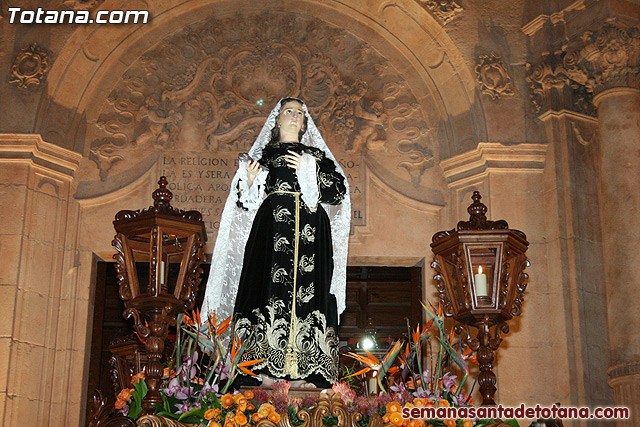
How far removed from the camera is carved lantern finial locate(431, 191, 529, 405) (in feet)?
20.9

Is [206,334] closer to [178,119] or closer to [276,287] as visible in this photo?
[276,287]

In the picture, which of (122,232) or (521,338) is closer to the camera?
(122,232)

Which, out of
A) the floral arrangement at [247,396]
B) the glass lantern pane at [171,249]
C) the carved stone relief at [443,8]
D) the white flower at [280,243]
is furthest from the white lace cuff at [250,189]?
the carved stone relief at [443,8]

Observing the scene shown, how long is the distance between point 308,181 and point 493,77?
3.37 meters

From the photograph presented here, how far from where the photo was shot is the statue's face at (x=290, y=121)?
25.7 ft

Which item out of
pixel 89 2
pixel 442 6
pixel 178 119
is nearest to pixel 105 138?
pixel 178 119

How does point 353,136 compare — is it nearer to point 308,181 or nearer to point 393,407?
point 308,181

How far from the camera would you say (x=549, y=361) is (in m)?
9.05

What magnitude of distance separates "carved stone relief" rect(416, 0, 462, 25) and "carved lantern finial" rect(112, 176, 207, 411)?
4684 mm

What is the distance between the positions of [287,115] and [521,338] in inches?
127

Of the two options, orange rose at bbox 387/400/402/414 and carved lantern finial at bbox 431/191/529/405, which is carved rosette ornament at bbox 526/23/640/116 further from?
orange rose at bbox 387/400/402/414

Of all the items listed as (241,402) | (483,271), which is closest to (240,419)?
(241,402)

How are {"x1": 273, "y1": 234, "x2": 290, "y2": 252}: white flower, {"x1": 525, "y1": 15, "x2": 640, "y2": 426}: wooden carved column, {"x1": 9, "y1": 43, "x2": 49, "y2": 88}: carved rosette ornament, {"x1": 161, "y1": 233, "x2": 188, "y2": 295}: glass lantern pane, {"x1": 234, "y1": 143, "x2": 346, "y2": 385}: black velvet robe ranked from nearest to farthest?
{"x1": 161, "y1": 233, "x2": 188, "y2": 295}: glass lantern pane
{"x1": 234, "y1": 143, "x2": 346, "y2": 385}: black velvet robe
{"x1": 273, "y1": 234, "x2": 290, "y2": 252}: white flower
{"x1": 525, "y1": 15, "x2": 640, "y2": 426}: wooden carved column
{"x1": 9, "y1": 43, "x2": 49, "y2": 88}: carved rosette ornament

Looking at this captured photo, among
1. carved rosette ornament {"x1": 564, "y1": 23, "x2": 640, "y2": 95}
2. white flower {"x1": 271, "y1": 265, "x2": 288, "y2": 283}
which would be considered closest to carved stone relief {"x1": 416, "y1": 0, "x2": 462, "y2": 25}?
carved rosette ornament {"x1": 564, "y1": 23, "x2": 640, "y2": 95}
